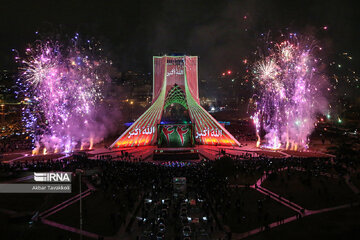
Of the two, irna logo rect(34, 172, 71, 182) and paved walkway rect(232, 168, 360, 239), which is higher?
irna logo rect(34, 172, 71, 182)

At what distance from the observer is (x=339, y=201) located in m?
14.6

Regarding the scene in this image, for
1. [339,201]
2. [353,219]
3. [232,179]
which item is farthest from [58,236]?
[339,201]

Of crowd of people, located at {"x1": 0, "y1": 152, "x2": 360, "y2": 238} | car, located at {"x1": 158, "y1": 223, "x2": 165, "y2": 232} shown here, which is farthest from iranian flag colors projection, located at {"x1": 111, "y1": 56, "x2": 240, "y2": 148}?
car, located at {"x1": 158, "y1": 223, "x2": 165, "y2": 232}

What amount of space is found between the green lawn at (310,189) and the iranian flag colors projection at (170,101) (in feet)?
35.7

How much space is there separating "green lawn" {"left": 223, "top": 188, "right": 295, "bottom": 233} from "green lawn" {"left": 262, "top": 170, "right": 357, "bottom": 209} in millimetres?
1218

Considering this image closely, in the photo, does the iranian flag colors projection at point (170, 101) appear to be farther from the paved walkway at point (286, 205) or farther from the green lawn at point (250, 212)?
the green lawn at point (250, 212)

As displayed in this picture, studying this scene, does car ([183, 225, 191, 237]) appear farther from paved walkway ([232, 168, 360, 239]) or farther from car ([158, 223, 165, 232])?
paved walkway ([232, 168, 360, 239])

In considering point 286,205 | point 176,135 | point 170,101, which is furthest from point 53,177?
point 170,101

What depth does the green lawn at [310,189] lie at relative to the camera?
48.2 ft

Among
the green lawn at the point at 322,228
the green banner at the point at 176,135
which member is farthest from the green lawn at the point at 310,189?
the green banner at the point at 176,135

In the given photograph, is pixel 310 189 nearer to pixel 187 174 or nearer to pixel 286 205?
pixel 286 205

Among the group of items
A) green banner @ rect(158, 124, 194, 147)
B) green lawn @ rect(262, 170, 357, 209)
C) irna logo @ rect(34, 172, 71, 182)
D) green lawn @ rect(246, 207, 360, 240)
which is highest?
green banner @ rect(158, 124, 194, 147)

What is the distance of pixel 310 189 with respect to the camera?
1633 cm

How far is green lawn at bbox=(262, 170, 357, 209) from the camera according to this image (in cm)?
1470
